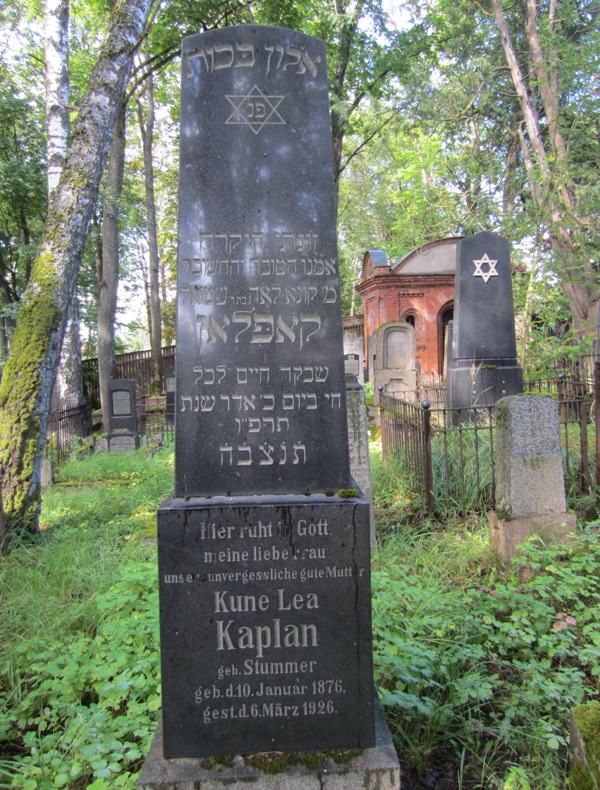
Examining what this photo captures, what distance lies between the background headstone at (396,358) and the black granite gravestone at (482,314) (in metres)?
4.35

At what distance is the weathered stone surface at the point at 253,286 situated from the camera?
2162mm

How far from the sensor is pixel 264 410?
217cm

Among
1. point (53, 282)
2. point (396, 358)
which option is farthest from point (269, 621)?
point (396, 358)

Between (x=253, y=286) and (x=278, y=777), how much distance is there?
6.08 ft

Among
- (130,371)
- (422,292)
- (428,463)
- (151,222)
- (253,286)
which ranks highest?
(151,222)

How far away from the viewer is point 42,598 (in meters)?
3.51

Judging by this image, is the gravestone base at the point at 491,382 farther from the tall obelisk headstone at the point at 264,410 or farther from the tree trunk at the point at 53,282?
the tall obelisk headstone at the point at 264,410

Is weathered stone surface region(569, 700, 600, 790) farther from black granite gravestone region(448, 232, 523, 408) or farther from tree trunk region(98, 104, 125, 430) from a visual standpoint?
tree trunk region(98, 104, 125, 430)

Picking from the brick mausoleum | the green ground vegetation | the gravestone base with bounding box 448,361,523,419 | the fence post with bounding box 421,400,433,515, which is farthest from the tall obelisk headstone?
the brick mausoleum

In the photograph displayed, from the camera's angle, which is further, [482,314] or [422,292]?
[422,292]

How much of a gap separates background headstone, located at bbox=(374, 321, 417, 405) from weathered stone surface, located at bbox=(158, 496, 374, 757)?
470 inches

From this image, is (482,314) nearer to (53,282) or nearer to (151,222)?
(53,282)

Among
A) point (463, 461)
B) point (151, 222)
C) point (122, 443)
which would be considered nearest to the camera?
point (463, 461)

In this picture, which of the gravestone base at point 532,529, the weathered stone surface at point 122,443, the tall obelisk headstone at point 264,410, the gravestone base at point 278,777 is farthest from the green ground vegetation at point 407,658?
the weathered stone surface at point 122,443
